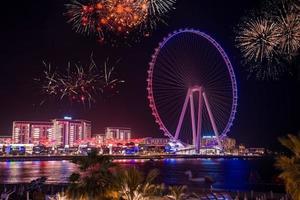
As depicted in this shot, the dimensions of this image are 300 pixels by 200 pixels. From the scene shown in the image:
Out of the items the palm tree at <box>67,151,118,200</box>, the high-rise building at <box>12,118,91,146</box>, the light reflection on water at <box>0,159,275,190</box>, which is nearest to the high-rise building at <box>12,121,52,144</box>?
the high-rise building at <box>12,118,91,146</box>

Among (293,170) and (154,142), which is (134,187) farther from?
(154,142)

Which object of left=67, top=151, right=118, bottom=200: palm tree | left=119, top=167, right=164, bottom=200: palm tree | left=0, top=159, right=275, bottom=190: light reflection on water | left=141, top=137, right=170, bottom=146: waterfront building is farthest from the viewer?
left=141, top=137, right=170, bottom=146: waterfront building

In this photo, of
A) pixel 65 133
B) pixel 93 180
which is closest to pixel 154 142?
pixel 65 133

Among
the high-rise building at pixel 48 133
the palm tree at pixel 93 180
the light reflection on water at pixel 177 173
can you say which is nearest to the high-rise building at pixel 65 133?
the high-rise building at pixel 48 133

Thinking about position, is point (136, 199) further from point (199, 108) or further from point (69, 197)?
point (199, 108)

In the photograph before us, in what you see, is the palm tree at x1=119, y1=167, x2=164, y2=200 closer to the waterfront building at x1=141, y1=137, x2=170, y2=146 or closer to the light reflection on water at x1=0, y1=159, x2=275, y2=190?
the light reflection on water at x1=0, y1=159, x2=275, y2=190

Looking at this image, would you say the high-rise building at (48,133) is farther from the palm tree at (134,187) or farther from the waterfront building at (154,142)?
the palm tree at (134,187)
